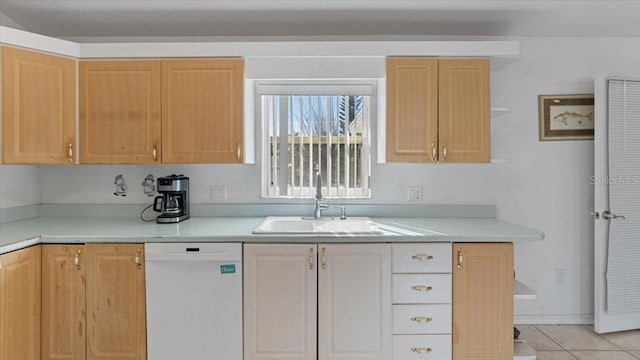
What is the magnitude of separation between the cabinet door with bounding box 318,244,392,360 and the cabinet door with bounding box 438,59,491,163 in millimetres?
897

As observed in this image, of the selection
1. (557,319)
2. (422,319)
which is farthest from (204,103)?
(557,319)

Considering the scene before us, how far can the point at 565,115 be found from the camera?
2.86 meters

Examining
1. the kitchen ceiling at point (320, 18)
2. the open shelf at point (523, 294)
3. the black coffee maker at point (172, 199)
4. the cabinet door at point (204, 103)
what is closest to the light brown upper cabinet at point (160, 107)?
the cabinet door at point (204, 103)

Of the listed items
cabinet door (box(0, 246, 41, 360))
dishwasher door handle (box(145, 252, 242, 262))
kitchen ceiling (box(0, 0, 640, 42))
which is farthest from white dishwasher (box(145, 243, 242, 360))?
kitchen ceiling (box(0, 0, 640, 42))

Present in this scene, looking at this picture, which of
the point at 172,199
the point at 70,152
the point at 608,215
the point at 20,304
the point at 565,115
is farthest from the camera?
the point at 565,115

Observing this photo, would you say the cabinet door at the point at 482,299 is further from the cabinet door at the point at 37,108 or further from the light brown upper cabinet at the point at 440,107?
the cabinet door at the point at 37,108

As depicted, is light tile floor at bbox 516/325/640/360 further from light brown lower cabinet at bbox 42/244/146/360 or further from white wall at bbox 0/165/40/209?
white wall at bbox 0/165/40/209

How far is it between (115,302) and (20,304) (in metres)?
0.45

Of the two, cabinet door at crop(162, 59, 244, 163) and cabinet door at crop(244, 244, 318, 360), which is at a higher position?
cabinet door at crop(162, 59, 244, 163)

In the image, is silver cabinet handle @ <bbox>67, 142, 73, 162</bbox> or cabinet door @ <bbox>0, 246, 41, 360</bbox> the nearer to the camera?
cabinet door @ <bbox>0, 246, 41, 360</bbox>

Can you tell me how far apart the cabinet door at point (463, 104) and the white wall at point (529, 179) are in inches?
16.8

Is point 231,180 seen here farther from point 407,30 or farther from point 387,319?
point 407,30

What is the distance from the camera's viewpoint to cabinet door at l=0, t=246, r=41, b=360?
1.93 m

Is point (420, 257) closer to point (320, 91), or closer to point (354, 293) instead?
point (354, 293)
